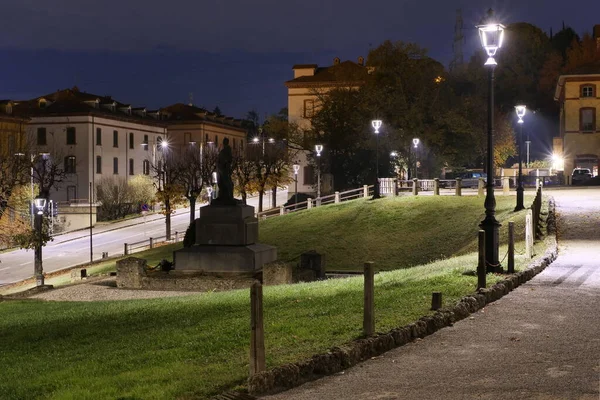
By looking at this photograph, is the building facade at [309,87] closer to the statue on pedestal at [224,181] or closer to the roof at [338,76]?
the roof at [338,76]

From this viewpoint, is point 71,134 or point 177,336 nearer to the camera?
point 177,336

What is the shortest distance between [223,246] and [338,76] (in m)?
62.2

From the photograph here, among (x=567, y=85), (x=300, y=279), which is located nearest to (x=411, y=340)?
(x=300, y=279)

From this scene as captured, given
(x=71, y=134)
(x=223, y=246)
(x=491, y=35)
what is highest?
(x=71, y=134)

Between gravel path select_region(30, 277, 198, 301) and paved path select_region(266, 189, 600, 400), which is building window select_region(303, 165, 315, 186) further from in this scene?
paved path select_region(266, 189, 600, 400)

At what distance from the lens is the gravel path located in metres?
26.0

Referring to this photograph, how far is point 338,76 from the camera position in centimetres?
8888

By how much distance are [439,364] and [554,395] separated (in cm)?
182

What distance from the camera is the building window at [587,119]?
243 ft

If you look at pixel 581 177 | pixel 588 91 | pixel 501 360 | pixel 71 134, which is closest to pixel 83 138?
pixel 71 134

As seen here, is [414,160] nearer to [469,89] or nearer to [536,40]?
[469,89]

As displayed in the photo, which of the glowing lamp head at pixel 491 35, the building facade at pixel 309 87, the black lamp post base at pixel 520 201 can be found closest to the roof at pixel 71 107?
the building facade at pixel 309 87

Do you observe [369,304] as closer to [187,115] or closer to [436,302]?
[436,302]

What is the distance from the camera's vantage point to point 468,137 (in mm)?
69812
